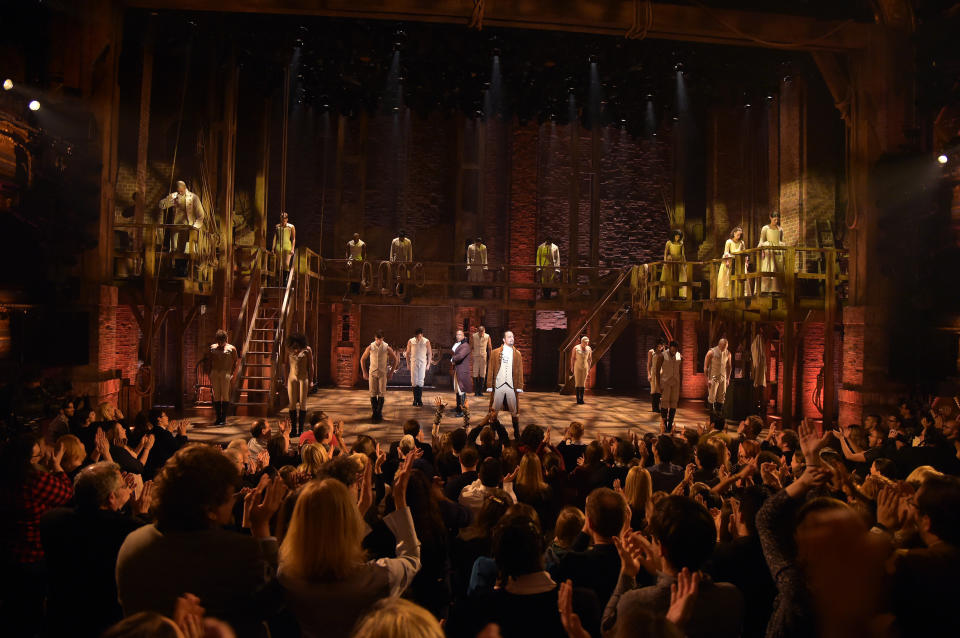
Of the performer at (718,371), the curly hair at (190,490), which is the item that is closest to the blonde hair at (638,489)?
the curly hair at (190,490)

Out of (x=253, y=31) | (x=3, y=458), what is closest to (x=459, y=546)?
(x=3, y=458)

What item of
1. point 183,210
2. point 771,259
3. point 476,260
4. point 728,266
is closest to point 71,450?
point 183,210

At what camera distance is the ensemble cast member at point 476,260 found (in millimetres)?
18403

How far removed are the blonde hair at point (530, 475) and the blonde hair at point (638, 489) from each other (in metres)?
0.55

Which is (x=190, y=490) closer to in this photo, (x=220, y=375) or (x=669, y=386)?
(x=220, y=375)

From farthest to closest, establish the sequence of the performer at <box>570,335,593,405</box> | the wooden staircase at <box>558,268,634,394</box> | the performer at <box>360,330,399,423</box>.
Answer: the wooden staircase at <box>558,268,634,394</box> < the performer at <box>570,335,593,405</box> < the performer at <box>360,330,399,423</box>

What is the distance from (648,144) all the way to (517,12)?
1102cm

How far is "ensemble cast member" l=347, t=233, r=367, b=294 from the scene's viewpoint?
1777 centimetres

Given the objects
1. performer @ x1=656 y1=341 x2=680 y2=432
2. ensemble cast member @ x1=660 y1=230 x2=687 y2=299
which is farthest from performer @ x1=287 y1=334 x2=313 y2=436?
ensemble cast member @ x1=660 y1=230 x2=687 y2=299

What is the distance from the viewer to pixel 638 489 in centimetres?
404

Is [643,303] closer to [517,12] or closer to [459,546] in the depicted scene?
[517,12]

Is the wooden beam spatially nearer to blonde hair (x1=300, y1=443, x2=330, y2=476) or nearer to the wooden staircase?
the wooden staircase

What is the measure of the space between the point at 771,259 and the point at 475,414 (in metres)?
6.36

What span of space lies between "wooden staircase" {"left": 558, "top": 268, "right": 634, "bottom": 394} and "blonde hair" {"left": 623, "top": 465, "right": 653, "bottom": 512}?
12004mm
